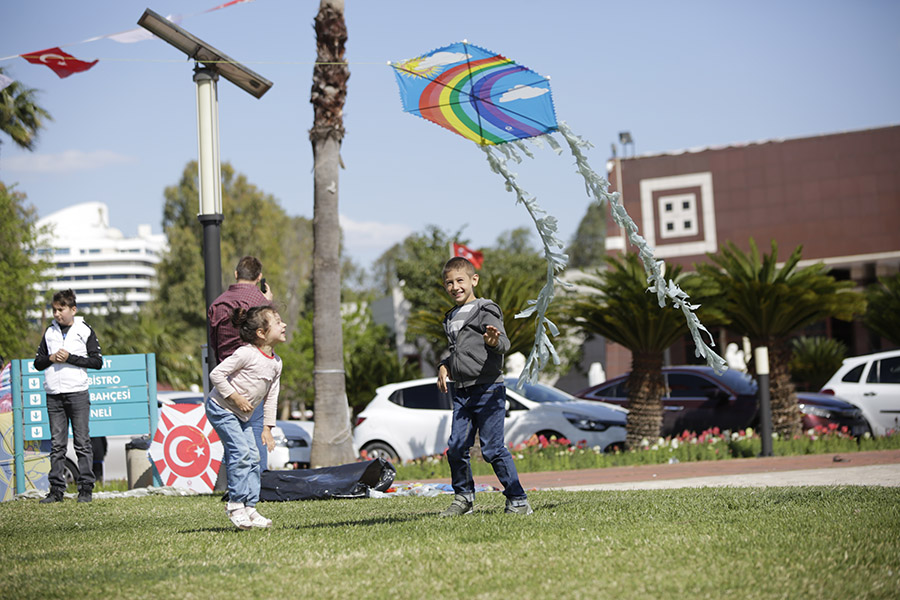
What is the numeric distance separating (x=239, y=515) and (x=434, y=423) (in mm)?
8550

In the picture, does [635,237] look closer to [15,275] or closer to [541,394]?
[541,394]

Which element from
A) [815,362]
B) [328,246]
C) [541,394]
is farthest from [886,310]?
[328,246]

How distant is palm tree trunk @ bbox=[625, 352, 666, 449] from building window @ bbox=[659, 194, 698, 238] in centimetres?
1726

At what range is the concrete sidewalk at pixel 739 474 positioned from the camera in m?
9.51

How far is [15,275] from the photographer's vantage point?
1046 inches

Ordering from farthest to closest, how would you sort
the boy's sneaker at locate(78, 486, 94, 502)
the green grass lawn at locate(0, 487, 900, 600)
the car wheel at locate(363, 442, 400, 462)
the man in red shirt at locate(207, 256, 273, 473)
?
the car wheel at locate(363, 442, 400, 462)
the boy's sneaker at locate(78, 486, 94, 502)
the man in red shirt at locate(207, 256, 273, 473)
the green grass lawn at locate(0, 487, 900, 600)

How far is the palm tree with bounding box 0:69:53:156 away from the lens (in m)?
23.6

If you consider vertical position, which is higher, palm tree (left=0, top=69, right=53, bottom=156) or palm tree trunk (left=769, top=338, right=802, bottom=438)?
palm tree (left=0, top=69, right=53, bottom=156)

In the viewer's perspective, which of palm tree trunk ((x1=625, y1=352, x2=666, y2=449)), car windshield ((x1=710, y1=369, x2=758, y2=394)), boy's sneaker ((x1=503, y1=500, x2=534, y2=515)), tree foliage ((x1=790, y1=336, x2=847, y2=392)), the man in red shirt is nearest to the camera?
boy's sneaker ((x1=503, y1=500, x2=534, y2=515))

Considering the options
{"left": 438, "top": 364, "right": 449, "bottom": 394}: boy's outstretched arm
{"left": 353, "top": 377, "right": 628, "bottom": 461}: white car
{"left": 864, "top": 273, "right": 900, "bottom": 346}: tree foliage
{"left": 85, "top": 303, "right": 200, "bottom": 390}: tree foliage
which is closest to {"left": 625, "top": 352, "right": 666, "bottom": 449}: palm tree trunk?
{"left": 353, "top": 377, "right": 628, "bottom": 461}: white car

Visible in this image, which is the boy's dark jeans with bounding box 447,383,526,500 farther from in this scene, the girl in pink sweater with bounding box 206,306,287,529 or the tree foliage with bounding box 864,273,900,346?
the tree foliage with bounding box 864,273,900,346

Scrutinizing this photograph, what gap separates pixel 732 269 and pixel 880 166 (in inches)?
685

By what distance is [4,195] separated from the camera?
89.8ft

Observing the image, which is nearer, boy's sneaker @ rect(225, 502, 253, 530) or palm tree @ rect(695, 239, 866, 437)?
boy's sneaker @ rect(225, 502, 253, 530)
